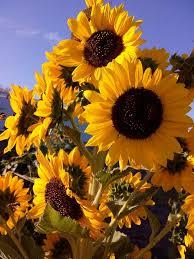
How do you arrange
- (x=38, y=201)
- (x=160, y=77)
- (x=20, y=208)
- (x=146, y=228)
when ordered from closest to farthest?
(x=160, y=77)
(x=38, y=201)
(x=20, y=208)
(x=146, y=228)

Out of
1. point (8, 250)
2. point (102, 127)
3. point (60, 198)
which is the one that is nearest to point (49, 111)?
point (102, 127)

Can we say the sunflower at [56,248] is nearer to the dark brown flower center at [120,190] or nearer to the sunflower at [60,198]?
the dark brown flower center at [120,190]

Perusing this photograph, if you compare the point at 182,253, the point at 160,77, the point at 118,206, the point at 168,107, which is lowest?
the point at 182,253

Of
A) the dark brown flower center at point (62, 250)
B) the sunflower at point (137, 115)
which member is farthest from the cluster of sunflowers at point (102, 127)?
the dark brown flower center at point (62, 250)

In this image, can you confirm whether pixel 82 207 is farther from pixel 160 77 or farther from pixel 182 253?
pixel 182 253

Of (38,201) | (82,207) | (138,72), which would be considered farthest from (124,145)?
(38,201)

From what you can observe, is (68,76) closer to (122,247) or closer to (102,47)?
(102,47)
